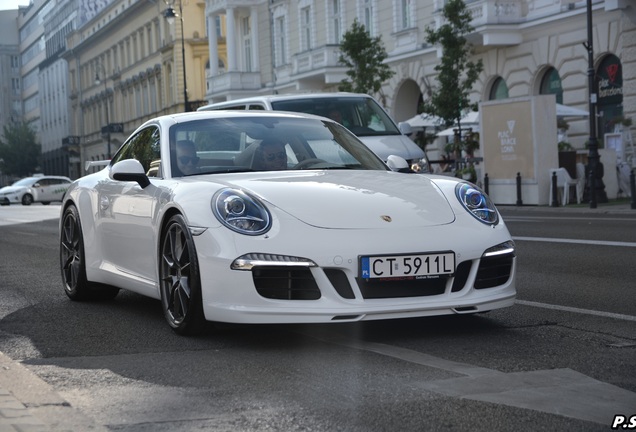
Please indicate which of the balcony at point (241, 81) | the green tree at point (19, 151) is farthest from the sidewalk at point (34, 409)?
the green tree at point (19, 151)

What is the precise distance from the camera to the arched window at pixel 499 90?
3744 cm

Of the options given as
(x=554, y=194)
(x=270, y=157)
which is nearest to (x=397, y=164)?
(x=270, y=157)

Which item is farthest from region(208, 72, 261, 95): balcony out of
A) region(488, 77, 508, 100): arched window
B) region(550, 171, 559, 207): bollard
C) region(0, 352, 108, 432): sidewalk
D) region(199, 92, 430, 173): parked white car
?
region(0, 352, 108, 432): sidewalk

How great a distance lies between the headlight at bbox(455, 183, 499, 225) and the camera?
6.77m

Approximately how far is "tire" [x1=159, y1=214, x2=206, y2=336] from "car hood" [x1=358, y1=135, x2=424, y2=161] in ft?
33.0

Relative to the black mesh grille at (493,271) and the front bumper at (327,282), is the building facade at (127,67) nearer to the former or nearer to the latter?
the black mesh grille at (493,271)

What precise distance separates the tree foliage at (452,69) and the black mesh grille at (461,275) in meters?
26.1

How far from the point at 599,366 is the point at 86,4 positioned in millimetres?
107478

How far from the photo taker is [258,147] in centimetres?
763

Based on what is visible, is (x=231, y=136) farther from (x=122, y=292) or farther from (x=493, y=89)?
(x=493, y=89)

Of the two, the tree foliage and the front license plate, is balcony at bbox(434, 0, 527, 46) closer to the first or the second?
the tree foliage

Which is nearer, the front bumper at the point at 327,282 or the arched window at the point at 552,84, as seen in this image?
the front bumper at the point at 327,282

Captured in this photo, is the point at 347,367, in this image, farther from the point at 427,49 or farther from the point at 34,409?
the point at 427,49

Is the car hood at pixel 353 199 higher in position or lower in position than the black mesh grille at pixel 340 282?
higher
